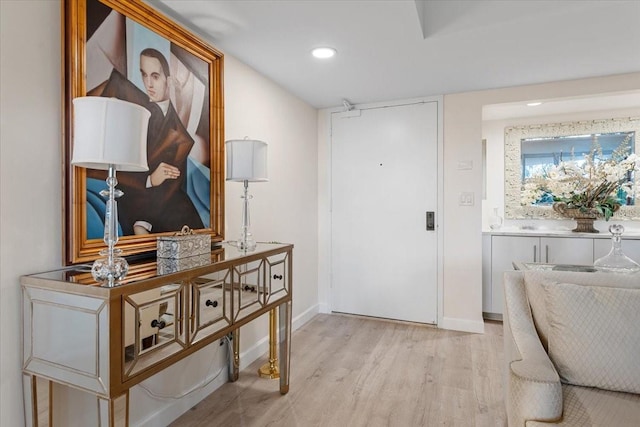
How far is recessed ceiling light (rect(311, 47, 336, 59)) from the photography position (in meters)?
2.33

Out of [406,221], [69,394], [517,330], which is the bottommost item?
[69,394]

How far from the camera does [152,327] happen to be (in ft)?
4.16

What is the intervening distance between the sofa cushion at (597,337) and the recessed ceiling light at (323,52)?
6.27ft

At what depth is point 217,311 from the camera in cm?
159

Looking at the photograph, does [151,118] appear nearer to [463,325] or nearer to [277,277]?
[277,277]

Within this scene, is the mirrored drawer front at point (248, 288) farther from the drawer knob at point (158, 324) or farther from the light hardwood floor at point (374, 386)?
the light hardwood floor at point (374, 386)

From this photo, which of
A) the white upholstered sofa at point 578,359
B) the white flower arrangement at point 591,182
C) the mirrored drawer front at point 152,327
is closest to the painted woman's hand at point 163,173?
the mirrored drawer front at point 152,327

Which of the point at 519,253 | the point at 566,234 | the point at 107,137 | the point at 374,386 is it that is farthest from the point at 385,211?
the point at 107,137

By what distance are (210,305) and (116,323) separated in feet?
1.55

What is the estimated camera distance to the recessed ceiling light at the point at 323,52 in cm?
233

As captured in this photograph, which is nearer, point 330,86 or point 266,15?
point 266,15

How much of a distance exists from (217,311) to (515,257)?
301 centimetres

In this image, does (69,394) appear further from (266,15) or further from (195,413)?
(266,15)

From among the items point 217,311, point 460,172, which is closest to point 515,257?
point 460,172
